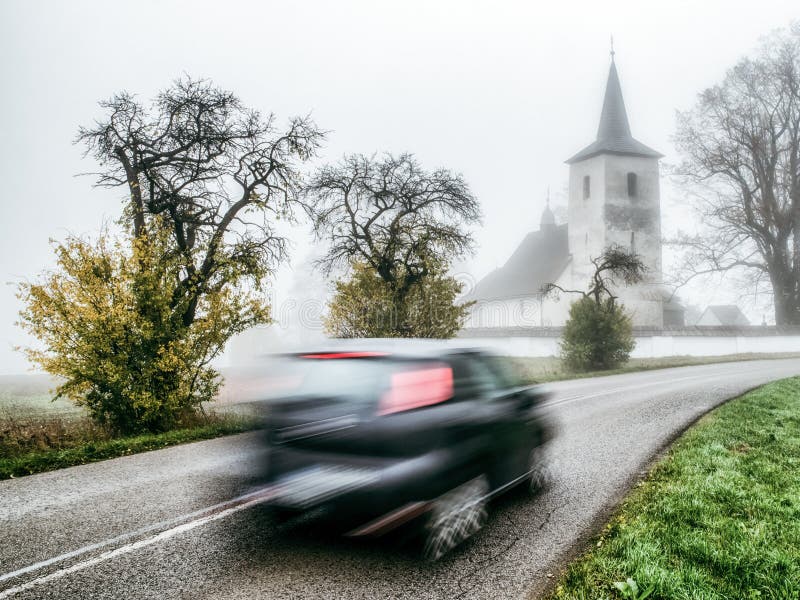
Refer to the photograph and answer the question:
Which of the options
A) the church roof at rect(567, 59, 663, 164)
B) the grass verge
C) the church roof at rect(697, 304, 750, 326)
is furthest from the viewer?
the church roof at rect(697, 304, 750, 326)

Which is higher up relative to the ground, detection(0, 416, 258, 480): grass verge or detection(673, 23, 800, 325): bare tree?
detection(673, 23, 800, 325): bare tree

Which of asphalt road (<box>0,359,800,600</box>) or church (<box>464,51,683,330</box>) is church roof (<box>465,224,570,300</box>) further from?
asphalt road (<box>0,359,800,600</box>)

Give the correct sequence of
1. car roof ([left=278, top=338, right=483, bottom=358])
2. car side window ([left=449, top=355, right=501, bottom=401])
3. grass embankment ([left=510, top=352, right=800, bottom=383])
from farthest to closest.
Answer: grass embankment ([left=510, top=352, right=800, bottom=383]) < car side window ([left=449, top=355, right=501, bottom=401]) < car roof ([left=278, top=338, right=483, bottom=358])

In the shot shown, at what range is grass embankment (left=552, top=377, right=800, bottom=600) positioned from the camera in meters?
3.29

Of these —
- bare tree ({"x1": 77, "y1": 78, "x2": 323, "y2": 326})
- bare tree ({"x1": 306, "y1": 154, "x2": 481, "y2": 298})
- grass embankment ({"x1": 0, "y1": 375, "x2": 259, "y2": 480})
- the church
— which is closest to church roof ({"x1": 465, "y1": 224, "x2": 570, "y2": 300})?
the church

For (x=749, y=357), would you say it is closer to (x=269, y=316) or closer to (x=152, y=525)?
(x=269, y=316)

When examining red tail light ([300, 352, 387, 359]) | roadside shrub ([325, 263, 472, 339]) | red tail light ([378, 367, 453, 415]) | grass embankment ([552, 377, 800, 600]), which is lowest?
grass embankment ([552, 377, 800, 600])

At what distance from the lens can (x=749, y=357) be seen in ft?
100

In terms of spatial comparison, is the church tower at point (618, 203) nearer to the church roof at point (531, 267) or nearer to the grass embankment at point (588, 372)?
the church roof at point (531, 267)

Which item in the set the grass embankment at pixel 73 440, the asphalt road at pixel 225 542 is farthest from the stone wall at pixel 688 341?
the asphalt road at pixel 225 542

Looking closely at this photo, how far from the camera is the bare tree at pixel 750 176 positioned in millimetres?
32531

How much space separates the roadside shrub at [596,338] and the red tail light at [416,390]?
19.5m

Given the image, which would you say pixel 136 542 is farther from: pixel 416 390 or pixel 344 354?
pixel 416 390

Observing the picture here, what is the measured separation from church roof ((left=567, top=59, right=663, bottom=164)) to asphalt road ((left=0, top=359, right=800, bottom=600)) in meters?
40.7
